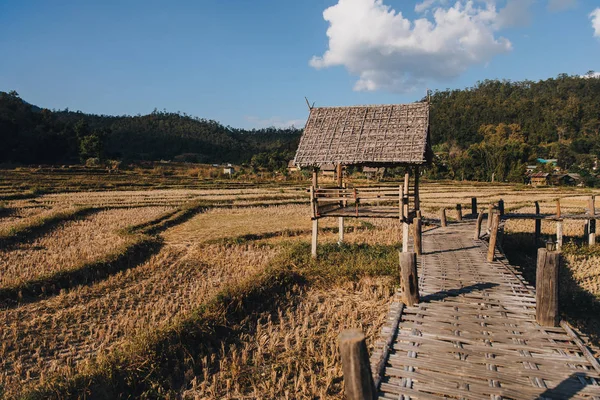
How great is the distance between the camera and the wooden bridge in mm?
4156

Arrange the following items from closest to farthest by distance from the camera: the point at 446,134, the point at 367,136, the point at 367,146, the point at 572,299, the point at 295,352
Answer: the point at 295,352
the point at 572,299
the point at 367,146
the point at 367,136
the point at 446,134

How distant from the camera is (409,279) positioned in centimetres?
649

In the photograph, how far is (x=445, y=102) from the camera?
10950 cm

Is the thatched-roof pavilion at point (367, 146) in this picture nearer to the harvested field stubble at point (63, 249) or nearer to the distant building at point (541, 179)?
the harvested field stubble at point (63, 249)

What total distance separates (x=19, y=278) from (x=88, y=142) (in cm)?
4932

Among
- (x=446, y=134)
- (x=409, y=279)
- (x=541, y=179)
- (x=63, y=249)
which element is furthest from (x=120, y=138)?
(x=409, y=279)

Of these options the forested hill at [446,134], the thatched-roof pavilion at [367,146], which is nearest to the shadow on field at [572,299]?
the thatched-roof pavilion at [367,146]

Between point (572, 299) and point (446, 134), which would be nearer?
point (572, 299)

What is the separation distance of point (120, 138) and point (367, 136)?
291ft

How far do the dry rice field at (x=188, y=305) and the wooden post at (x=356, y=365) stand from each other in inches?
76.0

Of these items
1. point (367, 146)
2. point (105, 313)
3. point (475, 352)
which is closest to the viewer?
point (475, 352)

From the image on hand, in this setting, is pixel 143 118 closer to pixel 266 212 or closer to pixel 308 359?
pixel 266 212

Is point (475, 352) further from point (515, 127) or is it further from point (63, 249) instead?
point (515, 127)

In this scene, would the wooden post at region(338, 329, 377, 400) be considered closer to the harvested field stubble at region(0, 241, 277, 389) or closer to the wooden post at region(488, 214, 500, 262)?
the harvested field stubble at region(0, 241, 277, 389)
